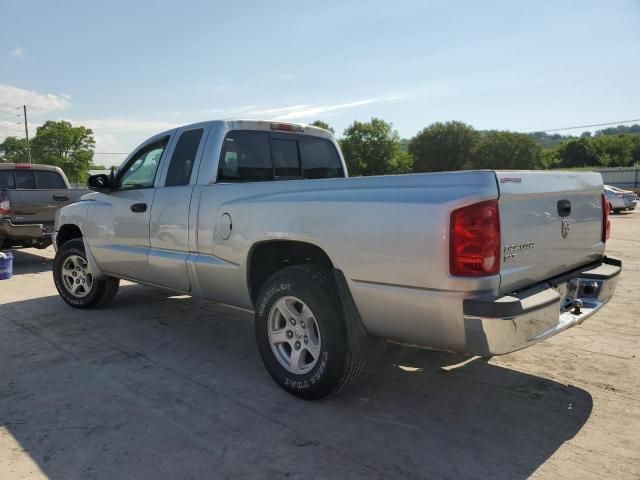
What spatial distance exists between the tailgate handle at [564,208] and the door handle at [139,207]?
3.49m

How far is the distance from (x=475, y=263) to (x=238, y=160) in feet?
8.16

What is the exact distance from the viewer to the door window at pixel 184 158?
175 inches

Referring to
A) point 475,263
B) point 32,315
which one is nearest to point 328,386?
point 475,263

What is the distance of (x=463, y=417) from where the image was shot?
3.17 meters

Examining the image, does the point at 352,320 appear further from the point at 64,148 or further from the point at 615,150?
the point at 615,150

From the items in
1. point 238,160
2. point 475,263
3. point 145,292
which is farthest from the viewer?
point 145,292

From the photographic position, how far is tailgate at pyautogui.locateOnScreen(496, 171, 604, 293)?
2.71 metres

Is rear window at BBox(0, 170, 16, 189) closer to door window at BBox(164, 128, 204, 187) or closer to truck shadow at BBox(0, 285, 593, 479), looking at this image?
truck shadow at BBox(0, 285, 593, 479)

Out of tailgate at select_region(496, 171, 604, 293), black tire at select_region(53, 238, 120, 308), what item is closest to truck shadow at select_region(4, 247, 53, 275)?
black tire at select_region(53, 238, 120, 308)

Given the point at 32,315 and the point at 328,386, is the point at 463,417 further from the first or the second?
the point at 32,315

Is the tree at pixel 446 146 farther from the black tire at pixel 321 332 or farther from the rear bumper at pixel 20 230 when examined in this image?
the black tire at pixel 321 332

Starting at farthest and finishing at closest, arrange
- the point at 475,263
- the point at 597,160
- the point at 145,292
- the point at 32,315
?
the point at 597,160, the point at 145,292, the point at 32,315, the point at 475,263

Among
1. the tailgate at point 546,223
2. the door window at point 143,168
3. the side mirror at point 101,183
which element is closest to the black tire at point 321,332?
the tailgate at point 546,223

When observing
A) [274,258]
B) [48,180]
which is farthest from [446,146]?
[274,258]
